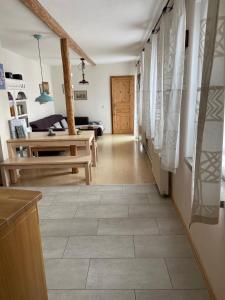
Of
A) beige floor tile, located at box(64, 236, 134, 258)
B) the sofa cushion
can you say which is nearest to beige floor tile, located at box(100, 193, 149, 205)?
beige floor tile, located at box(64, 236, 134, 258)

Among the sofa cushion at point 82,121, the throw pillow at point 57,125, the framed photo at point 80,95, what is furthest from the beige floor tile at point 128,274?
the framed photo at point 80,95

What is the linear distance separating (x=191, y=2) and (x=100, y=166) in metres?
3.35

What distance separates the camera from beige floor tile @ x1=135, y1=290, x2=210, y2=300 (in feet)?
5.67

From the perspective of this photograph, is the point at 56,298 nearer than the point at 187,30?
Yes

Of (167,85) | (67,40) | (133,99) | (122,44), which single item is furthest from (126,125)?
(167,85)

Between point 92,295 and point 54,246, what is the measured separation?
0.74m

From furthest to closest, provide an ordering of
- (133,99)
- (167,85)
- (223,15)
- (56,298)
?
(133,99) → (167,85) → (56,298) → (223,15)

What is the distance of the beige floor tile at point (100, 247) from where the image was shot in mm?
2229

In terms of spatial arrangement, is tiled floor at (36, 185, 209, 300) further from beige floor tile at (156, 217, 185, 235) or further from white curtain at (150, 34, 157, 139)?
white curtain at (150, 34, 157, 139)

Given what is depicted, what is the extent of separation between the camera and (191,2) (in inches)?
88.4

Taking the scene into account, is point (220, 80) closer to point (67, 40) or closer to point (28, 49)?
point (67, 40)

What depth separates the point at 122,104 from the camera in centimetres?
890

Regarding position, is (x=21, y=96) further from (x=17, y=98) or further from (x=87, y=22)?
(x=87, y=22)

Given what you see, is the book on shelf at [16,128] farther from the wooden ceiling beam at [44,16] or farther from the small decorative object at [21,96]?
the small decorative object at [21,96]
